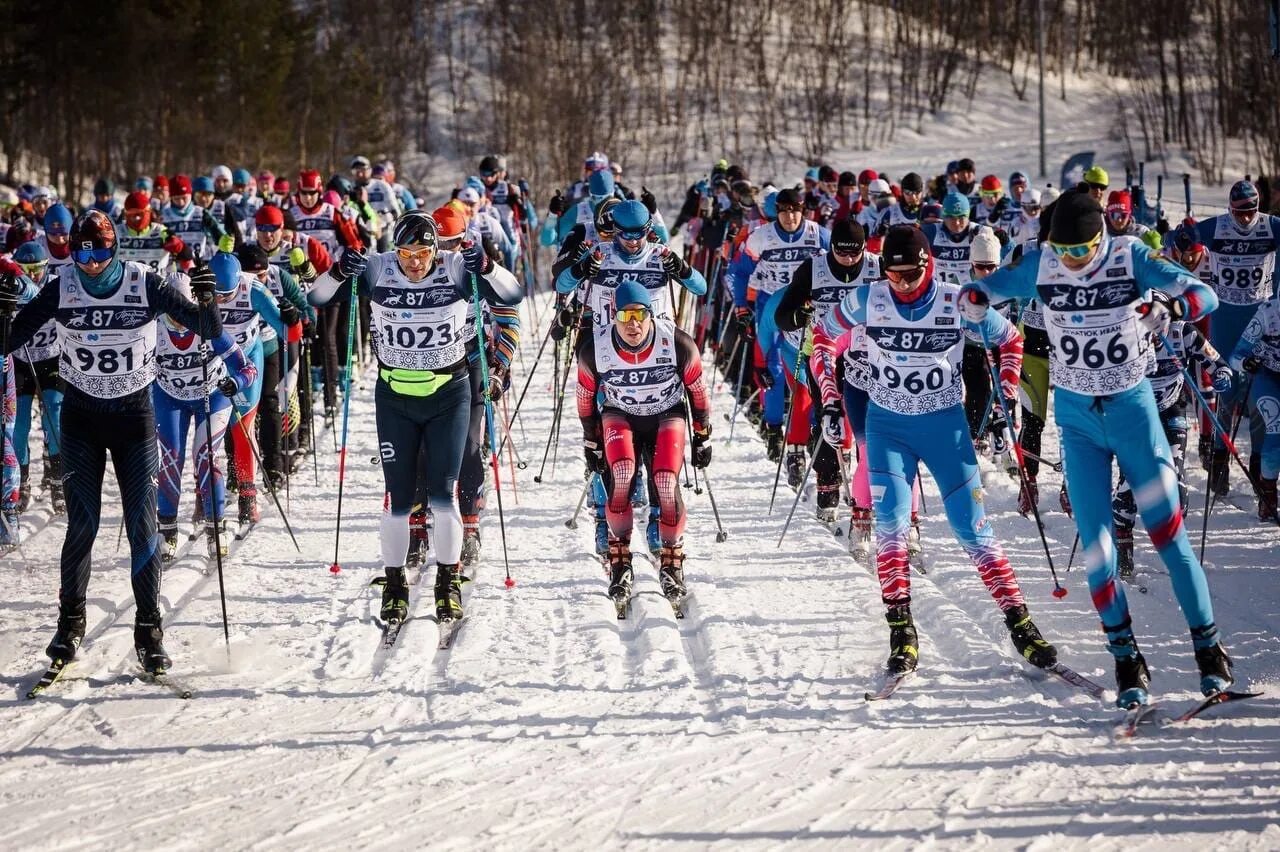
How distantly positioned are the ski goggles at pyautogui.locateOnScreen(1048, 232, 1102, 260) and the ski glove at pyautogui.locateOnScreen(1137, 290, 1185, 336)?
35cm

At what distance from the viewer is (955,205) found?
39.0ft

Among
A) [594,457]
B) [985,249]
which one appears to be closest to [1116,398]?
→ [985,249]

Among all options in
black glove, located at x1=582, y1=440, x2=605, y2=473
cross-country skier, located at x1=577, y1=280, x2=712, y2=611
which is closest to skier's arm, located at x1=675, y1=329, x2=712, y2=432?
cross-country skier, located at x1=577, y1=280, x2=712, y2=611

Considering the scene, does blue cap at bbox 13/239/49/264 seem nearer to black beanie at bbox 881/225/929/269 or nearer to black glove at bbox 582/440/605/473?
black glove at bbox 582/440/605/473

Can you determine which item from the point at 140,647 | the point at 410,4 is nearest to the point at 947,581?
the point at 140,647

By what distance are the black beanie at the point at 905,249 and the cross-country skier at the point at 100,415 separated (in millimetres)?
3894

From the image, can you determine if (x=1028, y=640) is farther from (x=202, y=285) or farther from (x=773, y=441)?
(x=773, y=441)

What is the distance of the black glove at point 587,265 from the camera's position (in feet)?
28.9

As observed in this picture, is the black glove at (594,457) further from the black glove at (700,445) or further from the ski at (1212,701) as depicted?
the ski at (1212,701)

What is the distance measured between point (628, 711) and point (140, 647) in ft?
8.59

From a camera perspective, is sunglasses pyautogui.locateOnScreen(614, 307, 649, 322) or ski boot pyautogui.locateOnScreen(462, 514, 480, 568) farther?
ski boot pyautogui.locateOnScreen(462, 514, 480, 568)

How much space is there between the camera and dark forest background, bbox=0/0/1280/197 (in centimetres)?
3819

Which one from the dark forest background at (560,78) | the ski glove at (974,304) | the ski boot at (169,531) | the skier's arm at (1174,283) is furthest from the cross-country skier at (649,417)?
the dark forest background at (560,78)

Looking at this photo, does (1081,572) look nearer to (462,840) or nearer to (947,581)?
(947,581)
